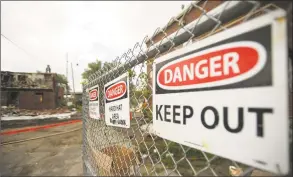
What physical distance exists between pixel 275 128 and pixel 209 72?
304 millimetres

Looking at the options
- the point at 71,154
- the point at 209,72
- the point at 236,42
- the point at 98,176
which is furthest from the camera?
the point at 71,154

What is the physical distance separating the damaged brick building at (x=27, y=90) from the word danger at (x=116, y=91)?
83.5 ft

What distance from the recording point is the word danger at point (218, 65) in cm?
57

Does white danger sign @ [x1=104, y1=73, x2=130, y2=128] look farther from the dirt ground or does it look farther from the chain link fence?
the dirt ground

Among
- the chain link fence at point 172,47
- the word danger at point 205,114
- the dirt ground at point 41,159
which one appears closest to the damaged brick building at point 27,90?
the dirt ground at point 41,159

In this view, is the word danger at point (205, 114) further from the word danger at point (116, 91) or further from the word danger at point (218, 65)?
the word danger at point (116, 91)

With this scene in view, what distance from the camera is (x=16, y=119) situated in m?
15.0

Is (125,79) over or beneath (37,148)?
over

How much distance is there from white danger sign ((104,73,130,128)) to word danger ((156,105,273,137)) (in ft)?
Result: 1.63

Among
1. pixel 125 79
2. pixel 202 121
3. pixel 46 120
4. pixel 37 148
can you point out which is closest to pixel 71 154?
pixel 37 148

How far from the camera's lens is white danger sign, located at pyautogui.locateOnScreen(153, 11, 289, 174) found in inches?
19.4

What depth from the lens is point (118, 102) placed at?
160cm

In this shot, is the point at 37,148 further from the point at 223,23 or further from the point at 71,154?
the point at 223,23

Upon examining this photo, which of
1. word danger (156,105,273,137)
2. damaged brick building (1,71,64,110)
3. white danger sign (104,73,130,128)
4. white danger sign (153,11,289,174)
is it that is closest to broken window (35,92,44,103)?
damaged brick building (1,71,64,110)
